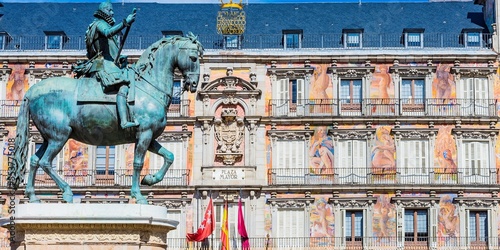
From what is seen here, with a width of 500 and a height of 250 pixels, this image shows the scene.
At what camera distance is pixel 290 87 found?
50.2 metres

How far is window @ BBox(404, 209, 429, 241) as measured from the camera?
48.5 metres

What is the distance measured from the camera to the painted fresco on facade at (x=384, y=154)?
49281 millimetres

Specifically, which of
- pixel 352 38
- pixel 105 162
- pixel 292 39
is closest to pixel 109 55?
pixel 105 162

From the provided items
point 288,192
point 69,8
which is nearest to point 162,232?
point 288,192

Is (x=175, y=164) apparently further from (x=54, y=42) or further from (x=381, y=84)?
(x=381, y=84)

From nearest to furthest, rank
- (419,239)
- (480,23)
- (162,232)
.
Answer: (162,232)
(419,239)
(480,23)

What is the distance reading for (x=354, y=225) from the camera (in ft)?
160

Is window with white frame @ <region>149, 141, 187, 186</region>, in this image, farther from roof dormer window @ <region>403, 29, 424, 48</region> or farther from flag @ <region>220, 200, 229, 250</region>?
roof dormer window @ <region>403, 29, 424, 48</region>

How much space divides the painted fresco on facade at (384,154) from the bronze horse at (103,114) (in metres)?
34.4

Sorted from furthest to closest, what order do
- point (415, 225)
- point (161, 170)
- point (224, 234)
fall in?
point (415, 225)
point (224, 234)
point (161, 170)

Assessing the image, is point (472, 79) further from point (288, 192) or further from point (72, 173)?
point (72, 173)

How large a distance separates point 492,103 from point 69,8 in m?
22.1

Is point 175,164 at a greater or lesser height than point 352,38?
lesser

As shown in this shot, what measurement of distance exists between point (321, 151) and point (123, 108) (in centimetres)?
3510
